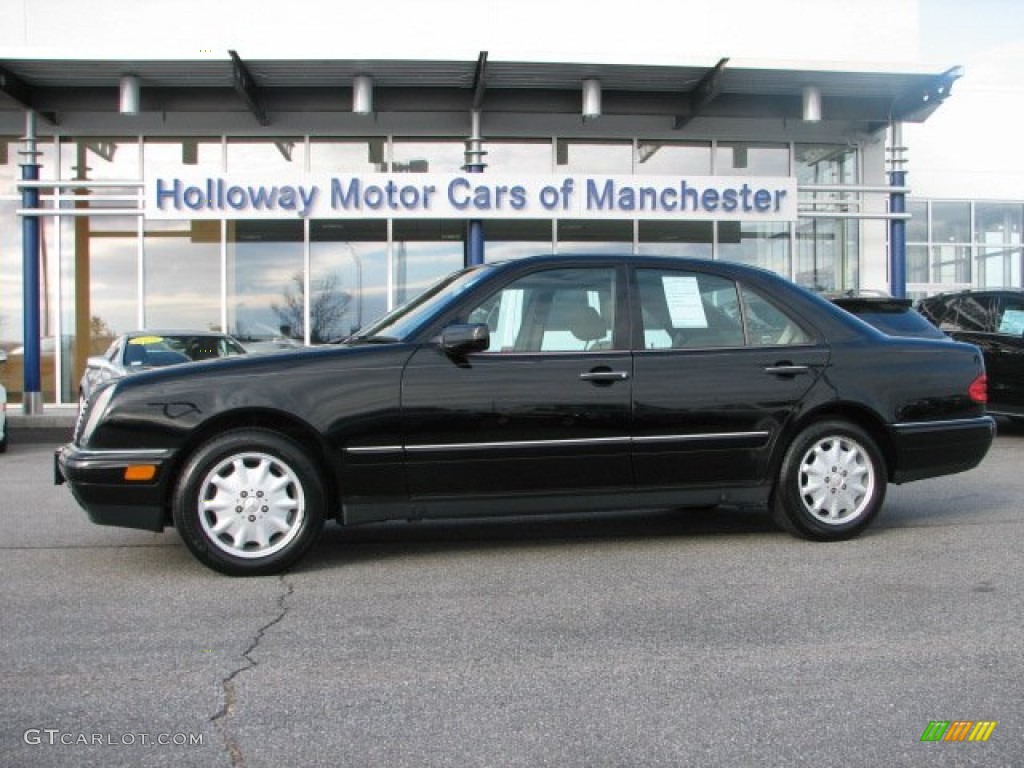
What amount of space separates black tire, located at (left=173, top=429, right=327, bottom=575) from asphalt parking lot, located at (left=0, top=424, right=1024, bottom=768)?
154mm

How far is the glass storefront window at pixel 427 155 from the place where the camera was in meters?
16.6

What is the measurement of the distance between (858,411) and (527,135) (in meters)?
12.1

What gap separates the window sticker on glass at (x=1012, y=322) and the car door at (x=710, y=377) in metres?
6.65

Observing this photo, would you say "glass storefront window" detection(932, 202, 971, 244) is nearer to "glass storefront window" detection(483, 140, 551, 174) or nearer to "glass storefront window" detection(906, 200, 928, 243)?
"glass storefront window" detection(906, 200, 928, 243)

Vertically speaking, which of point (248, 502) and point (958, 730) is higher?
point (248, 502)

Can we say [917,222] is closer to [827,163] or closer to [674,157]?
[827,163]

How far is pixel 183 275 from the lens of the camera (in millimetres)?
16266

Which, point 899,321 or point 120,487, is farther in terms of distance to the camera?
point 899,321

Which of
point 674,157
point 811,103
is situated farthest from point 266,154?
point 811,103

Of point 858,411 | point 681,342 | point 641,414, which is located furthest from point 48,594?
point 858,411

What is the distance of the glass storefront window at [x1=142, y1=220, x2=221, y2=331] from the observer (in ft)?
53.3

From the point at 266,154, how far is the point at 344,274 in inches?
92.5

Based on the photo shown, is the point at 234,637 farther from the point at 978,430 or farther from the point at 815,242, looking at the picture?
the point at 815,242

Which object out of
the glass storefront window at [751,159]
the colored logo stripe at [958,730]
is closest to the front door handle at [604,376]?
the colored logo stripe at [958,730]
